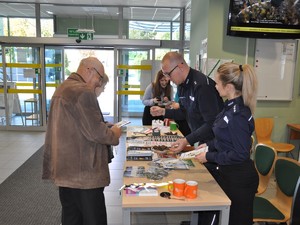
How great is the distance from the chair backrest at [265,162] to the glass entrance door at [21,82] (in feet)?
18.8

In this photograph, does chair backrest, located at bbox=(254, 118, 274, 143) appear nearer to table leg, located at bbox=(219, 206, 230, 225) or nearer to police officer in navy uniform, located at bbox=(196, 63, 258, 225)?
police officer in navy uniform, located at bbox=(196, 63, 258, 225)

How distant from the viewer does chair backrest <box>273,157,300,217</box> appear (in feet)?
6.78

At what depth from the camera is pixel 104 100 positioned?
10695 millimetres

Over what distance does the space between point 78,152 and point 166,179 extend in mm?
603

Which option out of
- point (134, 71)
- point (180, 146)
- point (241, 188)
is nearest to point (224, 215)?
point (241, 188)

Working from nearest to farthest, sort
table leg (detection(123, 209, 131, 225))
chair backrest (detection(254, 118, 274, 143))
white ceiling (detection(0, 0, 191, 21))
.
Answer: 1. table leg (detection(123, 209, 131, 225))
2. chair backrest (detection(254, 118, 274, 143))
3. white ceiling (detection(0, 0, 191, 21))

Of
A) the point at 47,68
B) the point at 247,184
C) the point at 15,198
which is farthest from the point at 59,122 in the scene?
the point at 47,68

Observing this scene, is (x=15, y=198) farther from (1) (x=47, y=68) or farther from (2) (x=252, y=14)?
(1) (x=47, y=68)

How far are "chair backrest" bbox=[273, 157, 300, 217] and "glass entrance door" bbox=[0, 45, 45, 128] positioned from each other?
5973 mm

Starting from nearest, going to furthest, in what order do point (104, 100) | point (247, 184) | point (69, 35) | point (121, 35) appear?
point (247, 184), point (69, 35), point (121, 35), point (104, 100)

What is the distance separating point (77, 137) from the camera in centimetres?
174

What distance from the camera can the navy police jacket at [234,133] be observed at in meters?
1.60

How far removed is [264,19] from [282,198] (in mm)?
2347

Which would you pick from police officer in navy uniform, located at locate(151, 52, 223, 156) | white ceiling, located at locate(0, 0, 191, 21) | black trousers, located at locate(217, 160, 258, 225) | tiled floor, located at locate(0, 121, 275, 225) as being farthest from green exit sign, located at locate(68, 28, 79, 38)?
black trousers, located at locate(217, 160, 258, 225)
